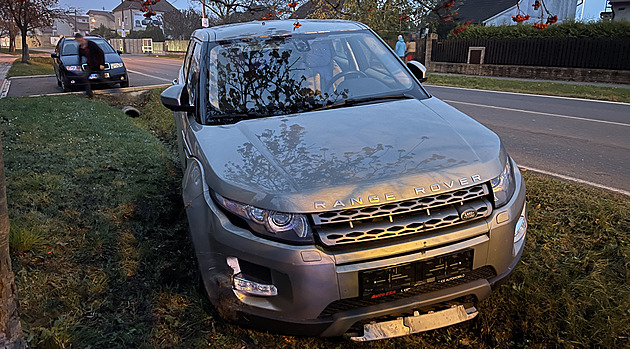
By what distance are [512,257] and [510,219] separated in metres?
0.22

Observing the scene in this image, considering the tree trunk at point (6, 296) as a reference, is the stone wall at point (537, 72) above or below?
above

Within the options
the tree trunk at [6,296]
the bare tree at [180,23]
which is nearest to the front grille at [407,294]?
the tree trunk at [6,296]

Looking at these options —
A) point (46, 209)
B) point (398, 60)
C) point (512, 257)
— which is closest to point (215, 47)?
point (398, 60)

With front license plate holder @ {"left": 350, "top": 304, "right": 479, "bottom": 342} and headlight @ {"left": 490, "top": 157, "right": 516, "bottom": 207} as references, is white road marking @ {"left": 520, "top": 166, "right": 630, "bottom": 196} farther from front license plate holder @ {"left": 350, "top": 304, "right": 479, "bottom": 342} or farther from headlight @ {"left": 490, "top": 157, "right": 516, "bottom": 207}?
front license plate holder @ {"left": 350, "top": 304, "right": 479, "bottom": 342}

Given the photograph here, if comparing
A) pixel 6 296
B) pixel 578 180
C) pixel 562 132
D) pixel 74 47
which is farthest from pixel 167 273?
pixel 74 47

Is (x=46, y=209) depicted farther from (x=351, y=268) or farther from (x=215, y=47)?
(x=351, y=268)

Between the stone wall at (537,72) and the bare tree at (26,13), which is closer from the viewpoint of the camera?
the stone wall at (537,72)

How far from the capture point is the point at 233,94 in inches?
138

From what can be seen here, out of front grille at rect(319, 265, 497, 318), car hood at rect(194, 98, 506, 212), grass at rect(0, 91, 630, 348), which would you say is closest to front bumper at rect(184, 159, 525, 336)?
front grille at rect(319, 265, 497, 318)

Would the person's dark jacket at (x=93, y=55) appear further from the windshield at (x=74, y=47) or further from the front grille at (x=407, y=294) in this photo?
the front grille at (x=407, y=294)

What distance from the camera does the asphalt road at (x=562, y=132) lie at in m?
6.06

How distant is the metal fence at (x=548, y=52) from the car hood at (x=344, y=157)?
19.4 m

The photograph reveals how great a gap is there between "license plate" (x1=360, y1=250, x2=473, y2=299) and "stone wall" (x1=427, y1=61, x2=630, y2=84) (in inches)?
773

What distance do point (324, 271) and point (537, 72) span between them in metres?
21.5
